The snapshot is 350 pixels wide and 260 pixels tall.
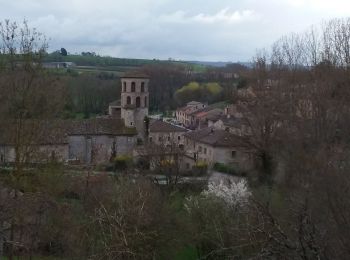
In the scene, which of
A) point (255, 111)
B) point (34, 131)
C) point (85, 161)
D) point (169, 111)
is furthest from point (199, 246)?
point (169, 111)

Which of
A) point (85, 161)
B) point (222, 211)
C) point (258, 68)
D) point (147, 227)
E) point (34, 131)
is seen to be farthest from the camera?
point (85, 161)

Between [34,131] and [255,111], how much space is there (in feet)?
60.4

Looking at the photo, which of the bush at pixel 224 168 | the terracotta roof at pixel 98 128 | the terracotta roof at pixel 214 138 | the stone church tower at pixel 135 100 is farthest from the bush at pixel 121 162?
the terracotta roof at pixel 214 138

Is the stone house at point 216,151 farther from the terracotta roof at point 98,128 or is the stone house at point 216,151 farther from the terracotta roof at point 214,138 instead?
the terracotta roof at point 98,128

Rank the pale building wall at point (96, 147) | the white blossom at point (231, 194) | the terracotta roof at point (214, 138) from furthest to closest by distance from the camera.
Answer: the pale building wall at point (96, 147)
the terracotta roof at point (214, 138)
the white blossom at point (231, 194)

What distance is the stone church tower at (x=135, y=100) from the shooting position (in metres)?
43.1

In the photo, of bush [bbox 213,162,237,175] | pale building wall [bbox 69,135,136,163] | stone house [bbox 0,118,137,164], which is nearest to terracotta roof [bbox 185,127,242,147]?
bush [bbox 213,162,237,175]

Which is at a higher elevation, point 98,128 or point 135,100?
point 135,100

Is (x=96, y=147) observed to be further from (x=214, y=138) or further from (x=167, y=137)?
(x=214, y=138)

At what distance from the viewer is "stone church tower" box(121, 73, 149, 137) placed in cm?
4312

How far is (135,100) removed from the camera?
43.8m

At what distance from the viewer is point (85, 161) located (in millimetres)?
40062

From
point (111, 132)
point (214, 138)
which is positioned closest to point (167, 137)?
point (214, 138)

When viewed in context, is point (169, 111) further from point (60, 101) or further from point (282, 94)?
point (60, 101)
